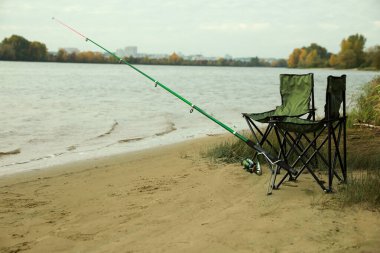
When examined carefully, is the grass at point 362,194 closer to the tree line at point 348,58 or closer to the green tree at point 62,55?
the tree line at point 348,58

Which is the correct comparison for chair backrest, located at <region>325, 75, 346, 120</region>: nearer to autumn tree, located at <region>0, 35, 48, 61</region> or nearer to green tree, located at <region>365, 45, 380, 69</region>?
green tree, located at <region>365, 45, 380, 69</region>

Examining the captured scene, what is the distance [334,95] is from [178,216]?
1.94 metres

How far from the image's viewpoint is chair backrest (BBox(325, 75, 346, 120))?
3886 mm

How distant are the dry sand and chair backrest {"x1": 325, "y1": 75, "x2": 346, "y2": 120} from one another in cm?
80

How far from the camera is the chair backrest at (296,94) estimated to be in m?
4.79

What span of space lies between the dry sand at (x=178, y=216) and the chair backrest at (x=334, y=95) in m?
0.80

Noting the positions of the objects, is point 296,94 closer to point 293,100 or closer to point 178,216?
point 293,100

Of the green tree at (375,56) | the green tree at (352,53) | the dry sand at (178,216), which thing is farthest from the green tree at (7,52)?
the dry sand at (178,216)

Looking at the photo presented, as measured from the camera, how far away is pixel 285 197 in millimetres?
3922

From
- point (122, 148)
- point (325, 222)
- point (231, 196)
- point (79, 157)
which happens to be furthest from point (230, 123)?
point (325, 222)

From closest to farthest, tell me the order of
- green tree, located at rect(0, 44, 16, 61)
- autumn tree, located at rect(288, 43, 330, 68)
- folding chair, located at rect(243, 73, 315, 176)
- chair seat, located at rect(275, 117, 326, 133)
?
chair seat, located at rect(275, 117, 326, 133)
folding chair, located at rect(243, 73, 315, 176)
green tree, located at rect(0, 44, 16, 61)
autumn tree, located at rect(288, 43, 330, 68)

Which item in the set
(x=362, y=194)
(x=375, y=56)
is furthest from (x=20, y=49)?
(x=362, y=194)

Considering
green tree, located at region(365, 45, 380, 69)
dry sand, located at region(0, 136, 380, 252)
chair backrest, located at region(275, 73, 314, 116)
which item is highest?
green tree, located at region(365, 45, 380, 69)

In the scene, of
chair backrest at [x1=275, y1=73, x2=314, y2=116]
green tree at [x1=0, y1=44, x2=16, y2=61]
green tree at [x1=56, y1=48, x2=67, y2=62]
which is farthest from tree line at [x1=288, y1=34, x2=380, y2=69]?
chair backrest at [x1=275, y1=73, x2=314, y2=116]
